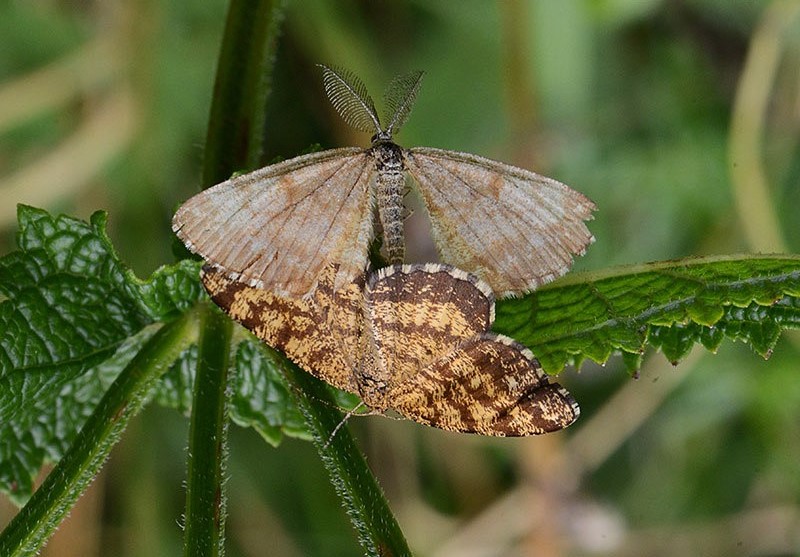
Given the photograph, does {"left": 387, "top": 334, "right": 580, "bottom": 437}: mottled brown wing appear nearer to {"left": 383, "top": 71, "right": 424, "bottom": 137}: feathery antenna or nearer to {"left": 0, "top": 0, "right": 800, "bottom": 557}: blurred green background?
{"left": 383, "top": 71, "right": 424, "bottom": 137}: feathery antenna

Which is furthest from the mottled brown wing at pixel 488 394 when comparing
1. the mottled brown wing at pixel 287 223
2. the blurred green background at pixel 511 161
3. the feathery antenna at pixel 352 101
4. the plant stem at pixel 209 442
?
the blurred green background at pixel 511 161

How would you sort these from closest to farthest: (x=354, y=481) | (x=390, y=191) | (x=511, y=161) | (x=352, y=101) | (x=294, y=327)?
(x=354, y=481) < (x=294, y=327) < (x=390, y=191) < (x=352, y=101) < (x=511, y=161)

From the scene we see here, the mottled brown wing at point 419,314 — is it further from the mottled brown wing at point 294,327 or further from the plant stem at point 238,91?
the plant stem at point 238,91

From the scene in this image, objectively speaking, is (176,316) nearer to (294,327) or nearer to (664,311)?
(294,327)

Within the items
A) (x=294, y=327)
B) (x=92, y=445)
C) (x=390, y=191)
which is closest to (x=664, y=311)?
(x=390, y=191)

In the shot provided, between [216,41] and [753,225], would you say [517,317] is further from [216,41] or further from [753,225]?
[216,41]
